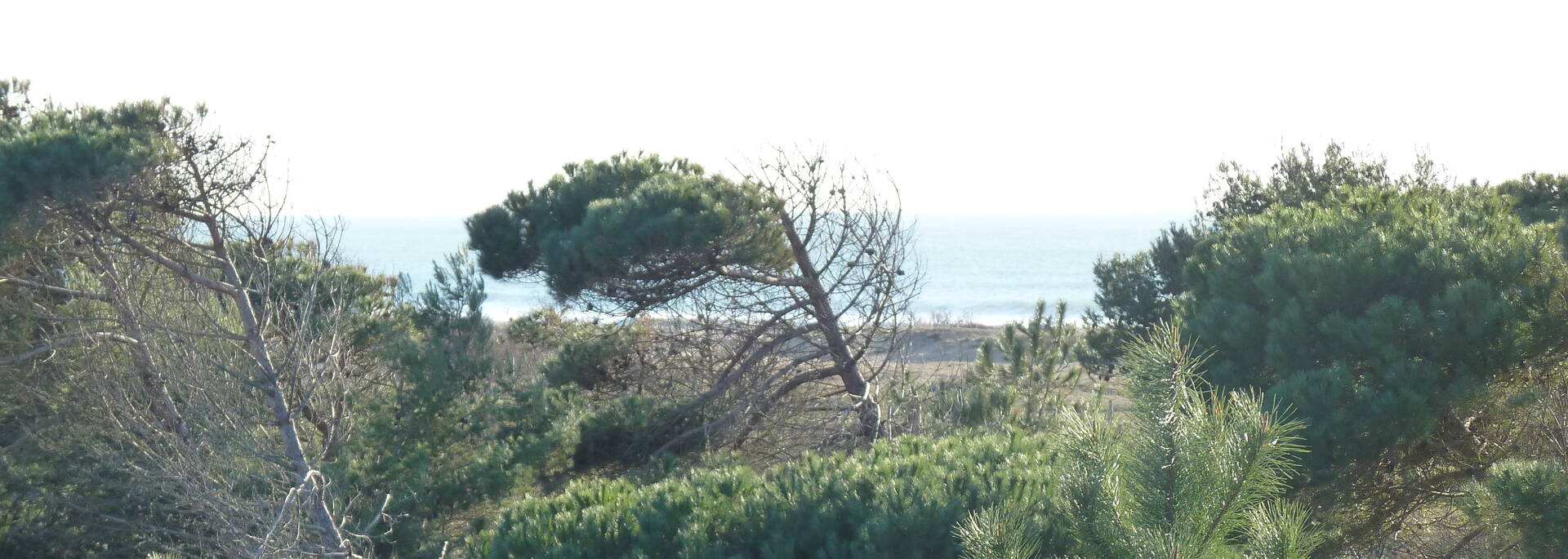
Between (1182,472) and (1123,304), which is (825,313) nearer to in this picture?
(1182,472)

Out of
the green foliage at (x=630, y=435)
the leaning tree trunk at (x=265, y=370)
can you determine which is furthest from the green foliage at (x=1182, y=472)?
the green foliage at (x=630, y=435)

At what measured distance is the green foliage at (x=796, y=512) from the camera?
4746 millimetres

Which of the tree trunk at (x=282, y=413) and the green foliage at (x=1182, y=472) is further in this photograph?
the tree trunk at (x=282, y=413)

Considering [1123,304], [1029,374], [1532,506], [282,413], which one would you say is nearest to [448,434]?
[282,413]

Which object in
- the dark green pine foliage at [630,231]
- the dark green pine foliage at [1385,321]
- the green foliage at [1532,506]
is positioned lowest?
the green foliage at [1532,506]

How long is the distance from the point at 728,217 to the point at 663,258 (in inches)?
29.0

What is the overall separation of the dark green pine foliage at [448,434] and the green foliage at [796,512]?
311 cm

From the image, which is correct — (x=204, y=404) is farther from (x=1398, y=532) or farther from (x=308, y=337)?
(x=1398, y=532)

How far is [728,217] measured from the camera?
30.3 ft

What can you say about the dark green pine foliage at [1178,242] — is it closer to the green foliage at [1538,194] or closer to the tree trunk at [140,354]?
the green foliage at [1538,194]

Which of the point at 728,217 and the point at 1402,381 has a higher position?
the point at 728,217

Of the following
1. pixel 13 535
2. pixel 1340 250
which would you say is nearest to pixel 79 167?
pixel 13 535

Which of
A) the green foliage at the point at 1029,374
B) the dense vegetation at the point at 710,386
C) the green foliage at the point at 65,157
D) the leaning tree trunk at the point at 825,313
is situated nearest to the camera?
the dense vegetation at the point at 710,386

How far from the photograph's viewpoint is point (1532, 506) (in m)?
4.24
